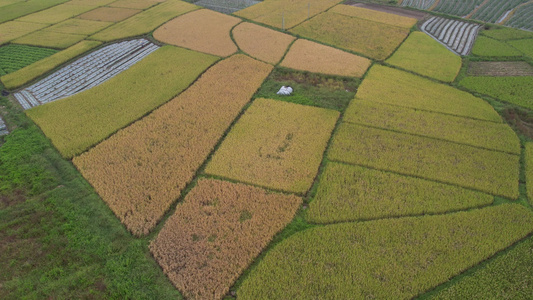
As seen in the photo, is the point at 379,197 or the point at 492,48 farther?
the point at 492,48

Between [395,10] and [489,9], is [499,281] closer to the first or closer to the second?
[395,10]

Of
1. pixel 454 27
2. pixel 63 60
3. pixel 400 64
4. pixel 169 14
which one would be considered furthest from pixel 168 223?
pixel 454 27

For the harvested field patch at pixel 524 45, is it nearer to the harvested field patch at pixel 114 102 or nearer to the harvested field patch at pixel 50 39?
the harvested field patch at pixel 114 102

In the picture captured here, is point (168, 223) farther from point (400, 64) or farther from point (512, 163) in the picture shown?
point (400, 64)

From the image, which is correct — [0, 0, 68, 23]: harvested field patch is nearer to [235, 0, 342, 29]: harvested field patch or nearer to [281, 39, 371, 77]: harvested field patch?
[235, 0, 342, 29]: harvested field patch

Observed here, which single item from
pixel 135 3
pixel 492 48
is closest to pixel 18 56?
pixel 135 3

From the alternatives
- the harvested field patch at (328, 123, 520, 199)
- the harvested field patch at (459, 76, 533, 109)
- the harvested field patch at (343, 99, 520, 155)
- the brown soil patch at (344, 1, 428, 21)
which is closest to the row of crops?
the brown soil patch at (344, 1, 428, 21)
